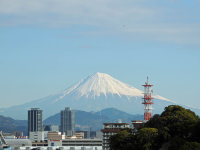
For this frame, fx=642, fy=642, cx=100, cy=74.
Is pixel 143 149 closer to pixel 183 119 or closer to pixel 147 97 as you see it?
pixel 183 119

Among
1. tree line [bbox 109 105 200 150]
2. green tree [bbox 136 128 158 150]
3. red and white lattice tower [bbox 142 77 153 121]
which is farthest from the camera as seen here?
red and white lattice tower [bbox 142 77 153 121]

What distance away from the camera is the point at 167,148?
92.6m

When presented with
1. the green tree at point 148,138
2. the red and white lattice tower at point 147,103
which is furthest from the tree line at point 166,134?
the red and white lattice tower at point 147,103

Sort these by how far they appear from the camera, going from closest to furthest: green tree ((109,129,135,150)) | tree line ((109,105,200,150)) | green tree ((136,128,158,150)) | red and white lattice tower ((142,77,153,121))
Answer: tree line ((109,105,200,150)) < green tree ((136,128,158,150)) < green tree ((109,129,135,150)) < red and white lattice tower ((142,77,153,121))

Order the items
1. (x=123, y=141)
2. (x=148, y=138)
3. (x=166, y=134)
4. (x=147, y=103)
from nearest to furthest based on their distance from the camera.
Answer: (x=148, y=138) < (x=166, y=134) < (x=123, y=141) < (x=147, y=103)

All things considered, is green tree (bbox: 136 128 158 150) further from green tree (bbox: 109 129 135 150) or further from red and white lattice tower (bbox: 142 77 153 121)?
red and white lattice tower (bbox: 142 77 153 121)

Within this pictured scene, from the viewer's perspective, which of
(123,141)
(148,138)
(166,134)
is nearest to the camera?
(148,138)

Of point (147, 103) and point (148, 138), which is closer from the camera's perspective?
point (148, 138)

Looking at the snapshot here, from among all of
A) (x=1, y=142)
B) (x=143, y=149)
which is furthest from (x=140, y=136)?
(x=1, y=142)

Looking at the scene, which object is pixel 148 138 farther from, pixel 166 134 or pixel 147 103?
pixel 147 103

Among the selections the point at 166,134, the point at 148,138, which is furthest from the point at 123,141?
the point at 166,134

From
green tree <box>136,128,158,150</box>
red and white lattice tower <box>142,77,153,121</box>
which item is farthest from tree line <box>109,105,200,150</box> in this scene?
red and white lattice tower <box>142,77,153,121</box>

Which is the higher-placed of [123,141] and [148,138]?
[148,138]

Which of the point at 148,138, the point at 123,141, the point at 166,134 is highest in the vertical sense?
the point at 166,134
